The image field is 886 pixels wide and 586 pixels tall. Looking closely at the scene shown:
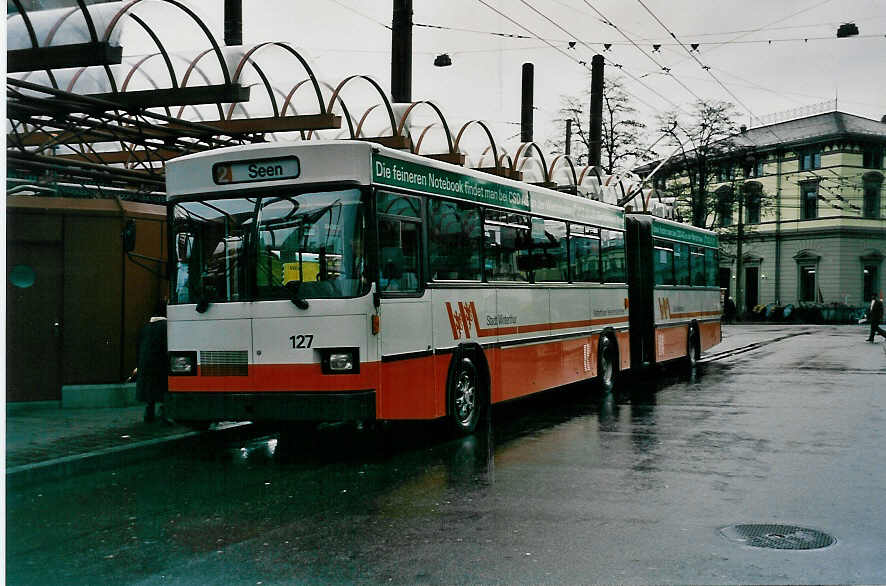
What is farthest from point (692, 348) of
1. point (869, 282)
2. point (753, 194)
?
point (869, 282)

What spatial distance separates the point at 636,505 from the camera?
7301 mm

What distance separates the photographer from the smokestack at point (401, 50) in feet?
56.5

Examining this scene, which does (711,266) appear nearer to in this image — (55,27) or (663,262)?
(663,262)

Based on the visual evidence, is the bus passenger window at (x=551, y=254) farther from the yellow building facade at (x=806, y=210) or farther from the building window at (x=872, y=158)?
the building window at (x=872, y=158)

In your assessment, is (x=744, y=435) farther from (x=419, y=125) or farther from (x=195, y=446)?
(x=419, y=125)

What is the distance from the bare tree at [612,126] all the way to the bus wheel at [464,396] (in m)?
33.1

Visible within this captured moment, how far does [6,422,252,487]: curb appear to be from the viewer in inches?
340

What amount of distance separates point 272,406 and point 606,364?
8.37 metres

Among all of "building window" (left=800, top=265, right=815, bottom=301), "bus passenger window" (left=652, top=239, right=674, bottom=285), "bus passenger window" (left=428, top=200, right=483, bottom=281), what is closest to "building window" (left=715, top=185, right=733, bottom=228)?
"building window" (left=800, top=265, right=815, bottom=301)

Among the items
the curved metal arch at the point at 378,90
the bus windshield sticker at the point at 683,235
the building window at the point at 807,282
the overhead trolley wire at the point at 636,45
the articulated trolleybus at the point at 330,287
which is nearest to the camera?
the articulated trolleybus at the point at 330,287

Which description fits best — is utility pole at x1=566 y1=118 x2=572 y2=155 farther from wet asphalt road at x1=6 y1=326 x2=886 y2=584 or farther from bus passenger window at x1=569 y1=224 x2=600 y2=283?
wet asphalt road at x1=6 y1=326 x2=886 y2=584

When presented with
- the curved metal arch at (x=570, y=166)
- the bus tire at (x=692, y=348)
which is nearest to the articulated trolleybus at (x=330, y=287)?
the curved metal arch at (x=570, y=166)

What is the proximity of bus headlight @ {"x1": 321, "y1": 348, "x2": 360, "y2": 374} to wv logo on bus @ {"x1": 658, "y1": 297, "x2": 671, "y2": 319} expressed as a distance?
36.5 ft

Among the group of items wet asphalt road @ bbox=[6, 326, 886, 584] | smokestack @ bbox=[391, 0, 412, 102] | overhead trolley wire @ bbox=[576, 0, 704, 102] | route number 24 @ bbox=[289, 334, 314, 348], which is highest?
overhead trolley wire @ bbox=[576, 0, 704, 102]
